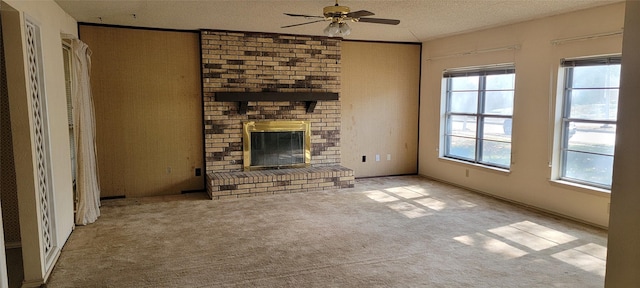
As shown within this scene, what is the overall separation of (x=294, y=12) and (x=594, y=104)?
3.56 meters

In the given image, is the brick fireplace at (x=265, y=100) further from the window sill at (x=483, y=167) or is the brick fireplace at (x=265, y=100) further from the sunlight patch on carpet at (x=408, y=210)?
the window sill at (x=483, y=167)

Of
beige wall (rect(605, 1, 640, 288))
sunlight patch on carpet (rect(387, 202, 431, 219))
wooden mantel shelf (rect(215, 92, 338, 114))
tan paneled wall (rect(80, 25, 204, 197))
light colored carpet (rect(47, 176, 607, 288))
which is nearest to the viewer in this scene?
beige wall (rect(605, 1, 640, 288))

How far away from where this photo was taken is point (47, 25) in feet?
12.2

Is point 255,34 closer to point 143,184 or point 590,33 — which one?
point 143,184

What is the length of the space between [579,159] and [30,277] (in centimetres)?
557

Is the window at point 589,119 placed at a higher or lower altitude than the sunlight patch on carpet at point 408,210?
higher

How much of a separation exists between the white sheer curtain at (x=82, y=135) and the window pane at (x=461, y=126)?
5288mm

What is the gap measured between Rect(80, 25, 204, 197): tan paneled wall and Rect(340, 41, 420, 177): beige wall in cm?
249

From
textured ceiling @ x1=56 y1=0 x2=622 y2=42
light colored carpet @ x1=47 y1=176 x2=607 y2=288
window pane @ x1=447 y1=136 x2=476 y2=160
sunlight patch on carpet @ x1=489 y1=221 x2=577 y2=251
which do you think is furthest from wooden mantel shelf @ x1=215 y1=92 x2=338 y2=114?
sunlight patch on carpet @ x1=489 y1=221 x2=577 y2=251

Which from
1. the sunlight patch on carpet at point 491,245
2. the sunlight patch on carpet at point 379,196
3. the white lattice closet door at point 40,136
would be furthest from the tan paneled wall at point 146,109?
the sunlight patch on carpet at point 491,245

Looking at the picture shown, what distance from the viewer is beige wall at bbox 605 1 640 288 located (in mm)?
1496

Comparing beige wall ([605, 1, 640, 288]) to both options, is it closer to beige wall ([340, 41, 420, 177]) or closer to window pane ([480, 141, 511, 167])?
window pane ([480, 141, 511, 167])

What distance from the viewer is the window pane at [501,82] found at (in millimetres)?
5727

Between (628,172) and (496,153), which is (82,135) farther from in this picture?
(496,153)
